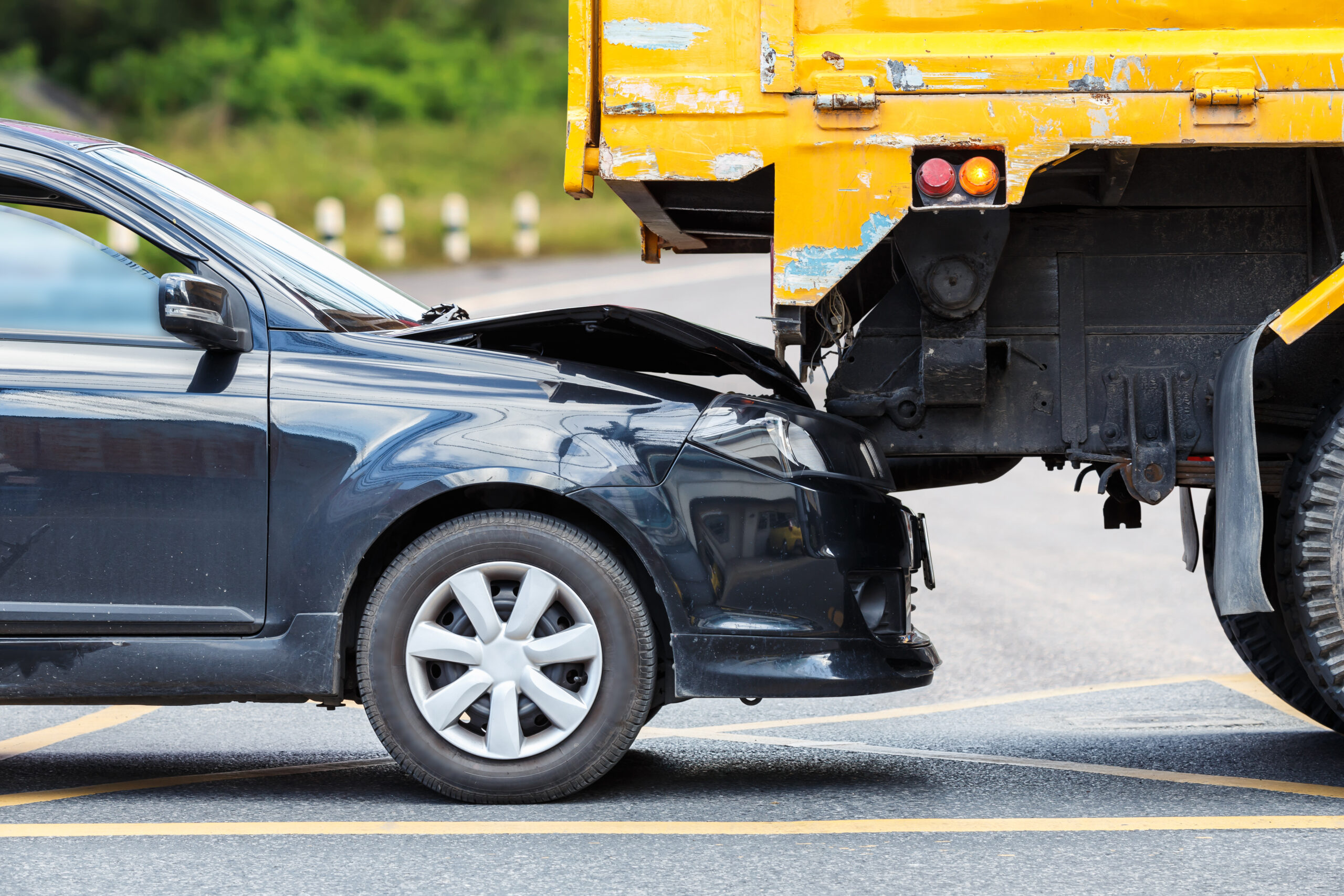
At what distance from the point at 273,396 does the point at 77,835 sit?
1.22 meters

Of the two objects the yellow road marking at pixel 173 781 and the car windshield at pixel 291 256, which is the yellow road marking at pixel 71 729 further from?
the car windshield at pixel 291 256

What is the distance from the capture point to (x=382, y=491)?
4.46 meters

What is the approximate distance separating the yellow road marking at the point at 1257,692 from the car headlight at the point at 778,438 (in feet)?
6.69

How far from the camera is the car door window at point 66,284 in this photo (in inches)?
183

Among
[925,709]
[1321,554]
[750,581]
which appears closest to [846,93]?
[750,581]

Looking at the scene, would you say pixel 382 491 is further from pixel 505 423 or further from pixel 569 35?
pixel 569 35

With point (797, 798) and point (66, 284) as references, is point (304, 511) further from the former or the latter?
point (797, 798)

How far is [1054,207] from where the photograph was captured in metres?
4.96

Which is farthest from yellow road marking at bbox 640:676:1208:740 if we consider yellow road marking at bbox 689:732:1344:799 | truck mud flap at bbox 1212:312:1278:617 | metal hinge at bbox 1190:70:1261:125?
metal hinge at bbox 1190:70:1261:125

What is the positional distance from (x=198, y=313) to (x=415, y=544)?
82 centimetres

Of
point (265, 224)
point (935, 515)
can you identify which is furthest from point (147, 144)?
point (265, 224)

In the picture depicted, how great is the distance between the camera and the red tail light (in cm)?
459

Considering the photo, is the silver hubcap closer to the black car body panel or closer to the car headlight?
the black car body panel

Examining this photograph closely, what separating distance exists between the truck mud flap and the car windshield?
2.38m
